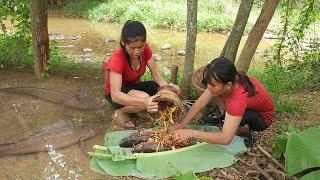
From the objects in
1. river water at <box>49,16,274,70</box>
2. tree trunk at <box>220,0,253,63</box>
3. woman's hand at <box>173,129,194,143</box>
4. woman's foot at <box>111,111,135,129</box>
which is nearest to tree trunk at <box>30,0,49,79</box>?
woman's foot at <box>111,111,135,129</box>

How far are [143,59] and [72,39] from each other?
9.18 metres

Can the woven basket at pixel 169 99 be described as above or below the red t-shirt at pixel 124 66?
below

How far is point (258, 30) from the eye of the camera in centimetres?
521

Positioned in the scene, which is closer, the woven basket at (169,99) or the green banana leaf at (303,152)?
the green banana leaf at (303,152)

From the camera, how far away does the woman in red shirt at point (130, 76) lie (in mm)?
3971

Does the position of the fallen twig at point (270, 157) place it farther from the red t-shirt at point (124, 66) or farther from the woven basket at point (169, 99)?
the red t-shirt at point (124, 66)

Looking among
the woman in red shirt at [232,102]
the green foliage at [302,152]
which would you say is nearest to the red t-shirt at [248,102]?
the woman in red shirt at [232,102]

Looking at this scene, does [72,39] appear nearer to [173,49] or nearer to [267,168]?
[173,49]

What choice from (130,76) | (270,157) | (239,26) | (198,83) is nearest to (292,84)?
(239,26)

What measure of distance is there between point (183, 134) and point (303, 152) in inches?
40.4

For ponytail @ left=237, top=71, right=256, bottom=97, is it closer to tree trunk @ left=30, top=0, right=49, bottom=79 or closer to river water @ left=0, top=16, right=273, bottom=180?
river water @ left=0, top=16, right=273, bottom=180

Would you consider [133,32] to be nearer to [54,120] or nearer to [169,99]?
[169,99]

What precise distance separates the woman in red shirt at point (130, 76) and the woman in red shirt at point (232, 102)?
0.49 metres

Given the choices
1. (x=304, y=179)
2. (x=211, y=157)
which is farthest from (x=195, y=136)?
(x=304, y=179)
